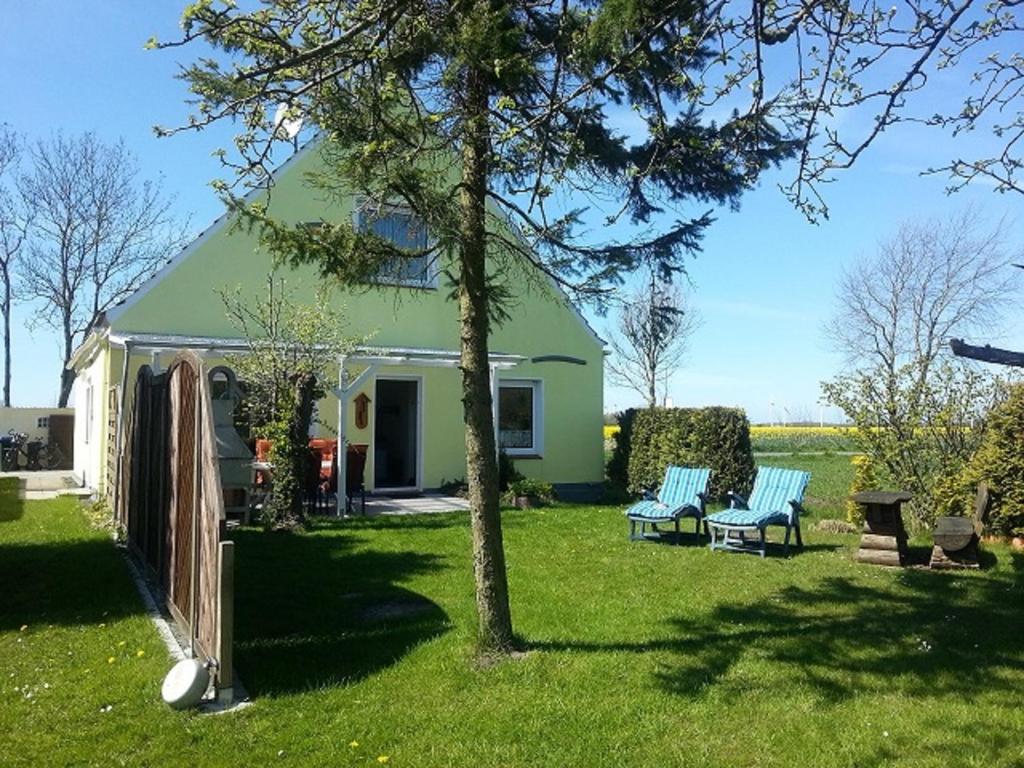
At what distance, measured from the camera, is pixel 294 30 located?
5637 mm

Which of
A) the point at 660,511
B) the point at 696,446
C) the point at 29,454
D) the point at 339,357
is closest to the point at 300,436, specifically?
the point at 339,357

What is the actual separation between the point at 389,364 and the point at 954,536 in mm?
9257

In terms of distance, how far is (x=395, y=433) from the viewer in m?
18.0

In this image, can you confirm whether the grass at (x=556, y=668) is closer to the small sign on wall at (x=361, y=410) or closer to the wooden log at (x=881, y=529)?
the wooden log at (x=881, y=529)

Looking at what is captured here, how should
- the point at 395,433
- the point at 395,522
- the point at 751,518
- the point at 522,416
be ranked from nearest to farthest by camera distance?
the point at 751,518 → the point at 395,522 → the point at 522,416 → the point at 395,433

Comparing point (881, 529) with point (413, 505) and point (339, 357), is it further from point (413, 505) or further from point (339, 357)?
point (339, 357)

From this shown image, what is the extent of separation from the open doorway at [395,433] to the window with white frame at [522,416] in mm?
1830

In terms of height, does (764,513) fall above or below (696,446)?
below

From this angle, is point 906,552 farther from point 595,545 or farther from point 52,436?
point 52,436

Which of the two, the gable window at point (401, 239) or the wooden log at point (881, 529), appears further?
the wooden log at point (881, 529)

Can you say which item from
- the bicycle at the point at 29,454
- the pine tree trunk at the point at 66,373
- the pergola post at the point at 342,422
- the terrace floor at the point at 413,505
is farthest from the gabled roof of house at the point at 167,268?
the pine tree trunk at the point at 66,373

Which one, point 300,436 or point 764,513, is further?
point 300,436

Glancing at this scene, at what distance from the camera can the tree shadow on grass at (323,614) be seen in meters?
5.38

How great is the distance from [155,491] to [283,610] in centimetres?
193
